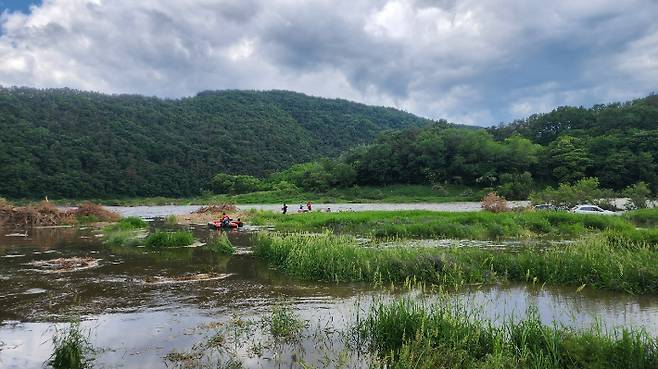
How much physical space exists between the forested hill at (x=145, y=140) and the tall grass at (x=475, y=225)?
8761 cm

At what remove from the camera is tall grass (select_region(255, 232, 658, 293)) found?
50.5ft

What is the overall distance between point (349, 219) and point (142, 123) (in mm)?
124195

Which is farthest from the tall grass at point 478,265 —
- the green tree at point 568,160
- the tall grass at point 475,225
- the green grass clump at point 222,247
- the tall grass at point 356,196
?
the green tree at point 568,160

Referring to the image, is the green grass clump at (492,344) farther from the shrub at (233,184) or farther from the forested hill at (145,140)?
the shrub at (233,184)

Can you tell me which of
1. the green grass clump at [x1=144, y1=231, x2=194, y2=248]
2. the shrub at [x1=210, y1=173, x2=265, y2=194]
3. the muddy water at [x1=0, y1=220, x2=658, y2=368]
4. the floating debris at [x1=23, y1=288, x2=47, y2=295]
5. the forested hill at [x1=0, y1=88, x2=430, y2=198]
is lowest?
the muddy water at [x1=0, y1=220, x2=658, y2=368]

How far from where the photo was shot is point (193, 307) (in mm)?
14680

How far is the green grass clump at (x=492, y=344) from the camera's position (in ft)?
25.9

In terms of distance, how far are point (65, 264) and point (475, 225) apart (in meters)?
23.9

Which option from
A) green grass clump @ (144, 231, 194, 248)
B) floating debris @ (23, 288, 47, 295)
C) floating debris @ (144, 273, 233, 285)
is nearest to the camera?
floating debris @ (23, 288, 47, 295)

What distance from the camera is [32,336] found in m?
12.0


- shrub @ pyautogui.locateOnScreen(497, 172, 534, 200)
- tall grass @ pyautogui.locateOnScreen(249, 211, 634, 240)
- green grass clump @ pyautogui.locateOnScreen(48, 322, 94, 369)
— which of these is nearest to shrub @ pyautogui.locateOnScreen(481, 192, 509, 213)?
tall grass @ pyautogui.locateOnScreen(249, 211, 634, 240)

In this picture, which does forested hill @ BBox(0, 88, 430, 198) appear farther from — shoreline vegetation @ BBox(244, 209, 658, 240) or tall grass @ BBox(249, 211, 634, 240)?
tall grass @ BBox(249, 211, 634, 240)

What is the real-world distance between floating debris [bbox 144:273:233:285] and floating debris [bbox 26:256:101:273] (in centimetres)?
479

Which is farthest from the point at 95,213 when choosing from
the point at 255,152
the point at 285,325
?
the point at 255,152
